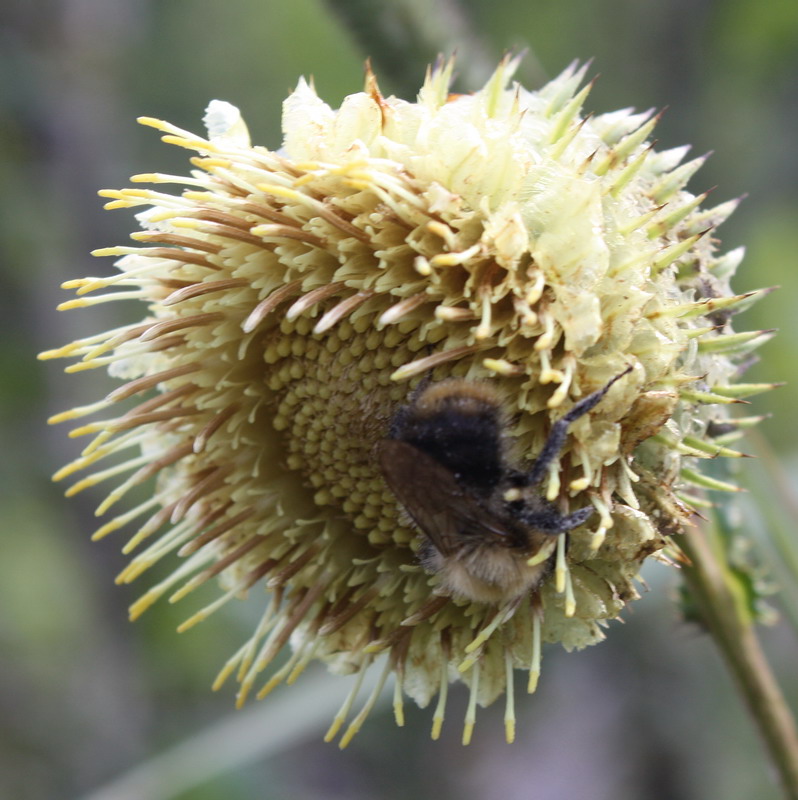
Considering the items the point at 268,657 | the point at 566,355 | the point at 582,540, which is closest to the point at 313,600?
the point at 268,657

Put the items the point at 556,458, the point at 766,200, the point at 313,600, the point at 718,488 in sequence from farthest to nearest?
the point at 766,200 < the point at 313,600 < the point at 718,488 < the point at 556,458

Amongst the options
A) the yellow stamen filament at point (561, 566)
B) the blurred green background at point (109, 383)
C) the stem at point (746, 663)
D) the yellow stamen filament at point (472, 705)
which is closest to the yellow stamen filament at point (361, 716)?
the yellow stamen filament at point (472, 705)

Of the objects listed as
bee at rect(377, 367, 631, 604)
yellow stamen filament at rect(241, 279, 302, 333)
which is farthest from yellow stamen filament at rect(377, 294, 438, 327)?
yellow stamen filament at rect(241, 279, 302, 333)

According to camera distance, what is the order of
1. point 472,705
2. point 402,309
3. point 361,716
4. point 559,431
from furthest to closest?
point 361,716 < point 472,705 < point 402,309 < point 559,431

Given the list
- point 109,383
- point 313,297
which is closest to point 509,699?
point 313,297

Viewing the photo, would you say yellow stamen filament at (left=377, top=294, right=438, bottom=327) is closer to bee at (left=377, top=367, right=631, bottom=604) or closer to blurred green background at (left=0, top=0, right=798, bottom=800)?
bee at (left=377, top=367, right=631, bottom=604)

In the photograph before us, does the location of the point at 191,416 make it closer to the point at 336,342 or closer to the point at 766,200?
the point at 336,342

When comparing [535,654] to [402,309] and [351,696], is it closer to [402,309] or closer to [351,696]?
[351,696]

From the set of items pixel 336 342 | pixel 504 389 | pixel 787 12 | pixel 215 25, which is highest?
pixel 215 25
